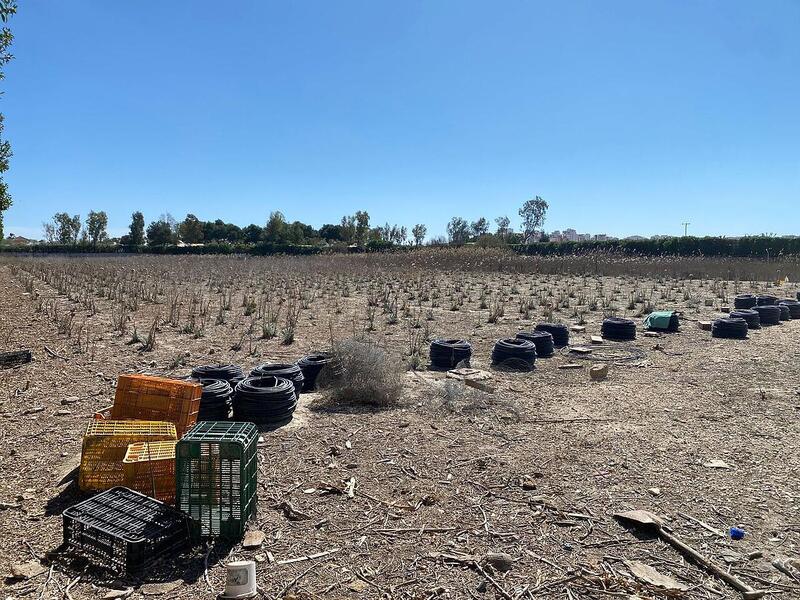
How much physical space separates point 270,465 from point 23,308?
1248 cm

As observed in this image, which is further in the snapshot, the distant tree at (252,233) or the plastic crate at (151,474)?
the distant tree at (252,233)

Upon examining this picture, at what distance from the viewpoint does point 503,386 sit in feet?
23.9

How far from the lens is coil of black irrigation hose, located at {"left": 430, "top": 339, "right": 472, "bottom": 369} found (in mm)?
8203

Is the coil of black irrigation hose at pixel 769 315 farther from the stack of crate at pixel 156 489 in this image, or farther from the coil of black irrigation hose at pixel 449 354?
the stack of crate at pixel 156 489

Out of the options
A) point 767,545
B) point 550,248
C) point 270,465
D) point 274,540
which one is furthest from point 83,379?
point 550,248

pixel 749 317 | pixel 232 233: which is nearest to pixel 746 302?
pixel 749 317

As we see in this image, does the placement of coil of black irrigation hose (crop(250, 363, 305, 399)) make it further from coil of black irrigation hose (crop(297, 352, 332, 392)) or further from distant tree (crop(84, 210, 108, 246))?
distant tree (crop(84, 210, 108, 246))

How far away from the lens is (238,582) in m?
2.80

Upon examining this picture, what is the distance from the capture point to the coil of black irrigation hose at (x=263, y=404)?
211 inches

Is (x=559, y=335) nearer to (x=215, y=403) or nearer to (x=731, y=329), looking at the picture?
(x=731, y=329)

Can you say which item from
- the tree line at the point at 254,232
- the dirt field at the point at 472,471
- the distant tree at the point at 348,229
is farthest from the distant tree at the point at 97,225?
the dirt field at the point at 472,471

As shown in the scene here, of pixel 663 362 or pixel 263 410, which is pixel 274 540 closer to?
pixel 263 410

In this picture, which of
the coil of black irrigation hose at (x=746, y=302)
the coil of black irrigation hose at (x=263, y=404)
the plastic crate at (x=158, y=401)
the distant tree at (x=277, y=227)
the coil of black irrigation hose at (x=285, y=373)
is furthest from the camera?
the distant tree at (x=277, y=227)

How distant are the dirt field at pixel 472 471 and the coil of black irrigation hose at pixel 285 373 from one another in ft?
1.26
